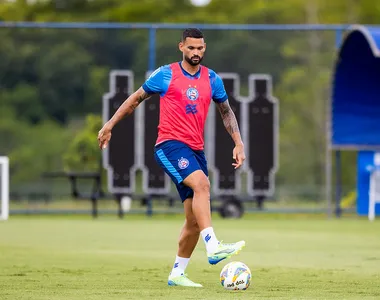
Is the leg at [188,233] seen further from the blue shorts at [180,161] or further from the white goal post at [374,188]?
the white goal post at [374,188]

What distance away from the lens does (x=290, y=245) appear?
623 inches

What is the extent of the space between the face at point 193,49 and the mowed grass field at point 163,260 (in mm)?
1865

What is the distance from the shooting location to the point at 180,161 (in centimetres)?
1002

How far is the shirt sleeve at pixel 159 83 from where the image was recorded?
10148 millimetres

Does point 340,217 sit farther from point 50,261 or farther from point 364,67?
point 50,261

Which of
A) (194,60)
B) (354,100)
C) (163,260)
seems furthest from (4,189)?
(194,60)

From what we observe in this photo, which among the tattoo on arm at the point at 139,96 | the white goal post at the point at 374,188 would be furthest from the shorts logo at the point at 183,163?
the white goal post at the point at 374,188

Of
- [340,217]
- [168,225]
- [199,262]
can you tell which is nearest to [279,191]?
[340,217]

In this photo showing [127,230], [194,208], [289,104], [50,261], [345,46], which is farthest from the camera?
[289,104]

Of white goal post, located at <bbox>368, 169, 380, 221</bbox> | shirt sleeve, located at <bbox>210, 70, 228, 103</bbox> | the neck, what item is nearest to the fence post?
white goal post, located at <bbox>368, 169, 380, 221</bbox>

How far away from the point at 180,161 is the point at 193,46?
942 mm

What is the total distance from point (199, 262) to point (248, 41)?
1598 centimetres

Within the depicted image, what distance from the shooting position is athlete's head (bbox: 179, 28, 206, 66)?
10031mm

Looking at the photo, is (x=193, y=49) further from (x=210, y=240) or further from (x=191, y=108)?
(x=210, y=240)
